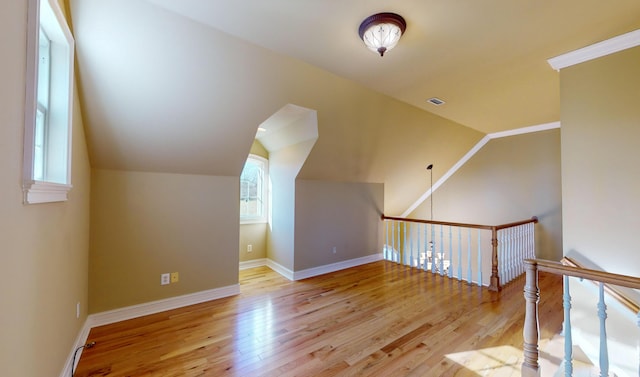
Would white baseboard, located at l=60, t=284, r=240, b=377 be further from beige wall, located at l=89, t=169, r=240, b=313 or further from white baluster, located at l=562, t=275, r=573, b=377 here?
white baluster, located at l=562, t=275, r=573, b=377

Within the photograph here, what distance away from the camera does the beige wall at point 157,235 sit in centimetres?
259

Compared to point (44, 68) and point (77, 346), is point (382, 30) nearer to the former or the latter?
point (44, 68)

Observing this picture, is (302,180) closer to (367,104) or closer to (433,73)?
(367,104)

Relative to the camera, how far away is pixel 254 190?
463cm

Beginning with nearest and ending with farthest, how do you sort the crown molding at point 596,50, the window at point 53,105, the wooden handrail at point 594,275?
the wooden handrail at point 594,275
the window at point 53,105
the crown molding at point 596,50

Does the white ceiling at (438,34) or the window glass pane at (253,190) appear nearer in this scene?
the white ceiling at (438,34)

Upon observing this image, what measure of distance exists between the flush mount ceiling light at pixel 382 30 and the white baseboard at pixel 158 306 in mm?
3183

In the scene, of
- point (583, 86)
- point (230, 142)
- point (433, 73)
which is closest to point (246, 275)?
point (230, 142)

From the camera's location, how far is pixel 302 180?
155 inches

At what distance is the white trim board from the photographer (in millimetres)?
4582

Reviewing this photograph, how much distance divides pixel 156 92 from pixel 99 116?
55cm

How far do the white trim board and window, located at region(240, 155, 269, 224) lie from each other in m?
3.73

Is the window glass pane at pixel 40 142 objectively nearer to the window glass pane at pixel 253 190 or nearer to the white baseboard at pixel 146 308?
the white baseboard at pixel 146 308

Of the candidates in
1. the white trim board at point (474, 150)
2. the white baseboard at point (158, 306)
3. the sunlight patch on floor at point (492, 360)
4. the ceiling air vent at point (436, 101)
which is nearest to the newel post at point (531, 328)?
the sunlight patch on floor at point (492, 360)
